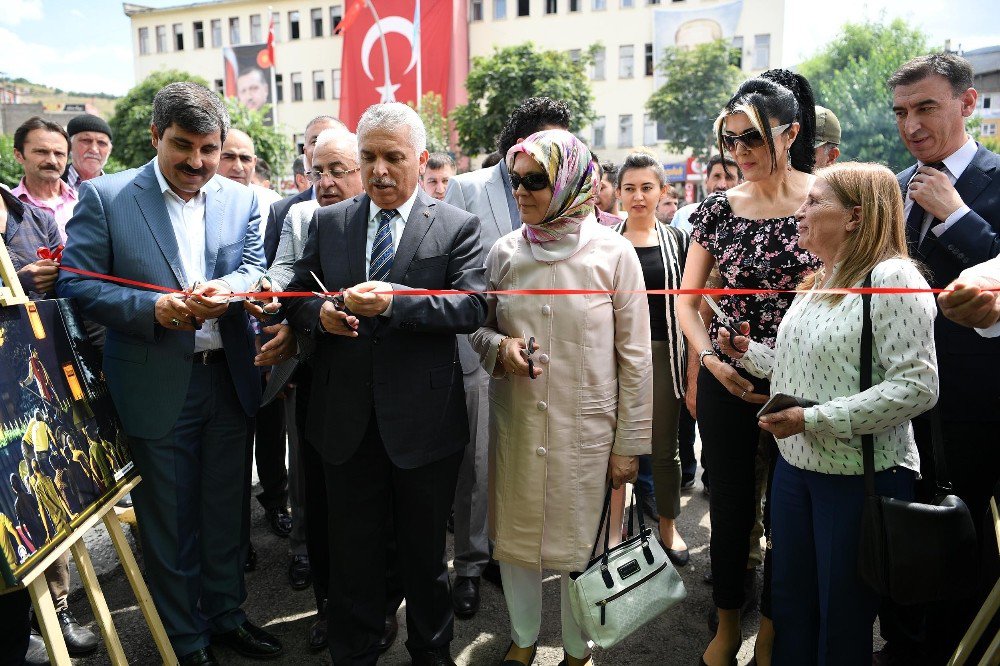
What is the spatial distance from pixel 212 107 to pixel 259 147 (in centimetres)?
2786

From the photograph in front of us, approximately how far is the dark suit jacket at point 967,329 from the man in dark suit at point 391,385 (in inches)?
74.3

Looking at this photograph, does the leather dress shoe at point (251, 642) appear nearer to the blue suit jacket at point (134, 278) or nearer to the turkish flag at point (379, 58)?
the blue suit jacket at point (134, 278)

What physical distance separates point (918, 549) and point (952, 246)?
126 cm

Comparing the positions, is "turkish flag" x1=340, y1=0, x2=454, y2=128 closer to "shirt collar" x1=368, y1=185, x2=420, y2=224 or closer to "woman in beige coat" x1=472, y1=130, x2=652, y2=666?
"shirt collar" x1=368, y1=185, x2=420, y2=224

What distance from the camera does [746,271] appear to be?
2.75 meters

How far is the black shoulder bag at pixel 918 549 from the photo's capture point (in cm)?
200

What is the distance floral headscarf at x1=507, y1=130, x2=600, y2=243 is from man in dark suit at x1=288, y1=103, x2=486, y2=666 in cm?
34

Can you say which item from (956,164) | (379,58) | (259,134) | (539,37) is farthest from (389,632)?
(539,37)

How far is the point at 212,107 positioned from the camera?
2.82 meters

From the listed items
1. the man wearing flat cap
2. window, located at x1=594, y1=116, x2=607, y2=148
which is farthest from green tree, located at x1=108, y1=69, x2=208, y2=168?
the man wearing flat cap

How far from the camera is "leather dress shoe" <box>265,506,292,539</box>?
438cm

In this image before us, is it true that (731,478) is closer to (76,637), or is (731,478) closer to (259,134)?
(76,637)

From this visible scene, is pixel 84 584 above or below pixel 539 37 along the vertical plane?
below

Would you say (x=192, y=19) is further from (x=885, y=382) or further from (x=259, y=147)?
(x=885, y=382)
